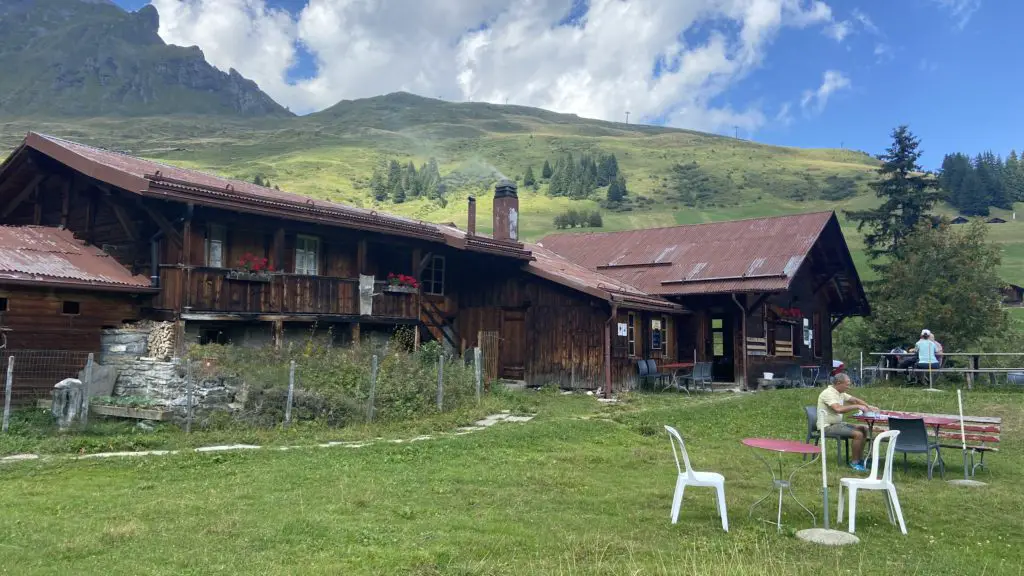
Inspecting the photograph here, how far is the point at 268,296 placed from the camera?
16.3m

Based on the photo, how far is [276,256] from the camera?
663 inches

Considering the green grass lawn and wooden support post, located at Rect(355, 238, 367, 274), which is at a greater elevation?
wooden support post, located at Rect(355, 238, 367, 274)

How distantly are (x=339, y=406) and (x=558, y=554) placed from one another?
826cm

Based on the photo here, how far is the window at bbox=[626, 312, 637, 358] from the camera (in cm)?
2199

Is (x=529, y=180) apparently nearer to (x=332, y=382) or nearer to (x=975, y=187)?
(x=975, y=187)

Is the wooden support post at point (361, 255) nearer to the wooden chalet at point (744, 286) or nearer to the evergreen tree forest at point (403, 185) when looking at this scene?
the wooden chalet at point (744, 286)

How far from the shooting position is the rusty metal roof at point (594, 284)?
20.0 meters

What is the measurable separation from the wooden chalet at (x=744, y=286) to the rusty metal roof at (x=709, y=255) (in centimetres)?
4

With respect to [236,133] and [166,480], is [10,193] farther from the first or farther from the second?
[236,133]

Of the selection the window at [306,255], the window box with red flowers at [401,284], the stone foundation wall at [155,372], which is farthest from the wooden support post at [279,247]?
the window box with red flowers at [401,284]

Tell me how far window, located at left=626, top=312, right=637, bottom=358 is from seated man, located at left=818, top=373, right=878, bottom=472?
11636 mm

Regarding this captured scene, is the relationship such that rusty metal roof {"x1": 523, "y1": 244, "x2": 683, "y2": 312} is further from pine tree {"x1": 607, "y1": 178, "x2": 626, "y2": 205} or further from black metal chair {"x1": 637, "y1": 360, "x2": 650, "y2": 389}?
pine tree {"x1": 607, "y1": 178, "x2": 626, "y2": 205}

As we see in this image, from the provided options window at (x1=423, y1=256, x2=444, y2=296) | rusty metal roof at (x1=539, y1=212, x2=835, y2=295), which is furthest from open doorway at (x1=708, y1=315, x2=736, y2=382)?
window at (x1=423, y1=256, x2=444, y2=296)

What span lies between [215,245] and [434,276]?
728 centimetres
